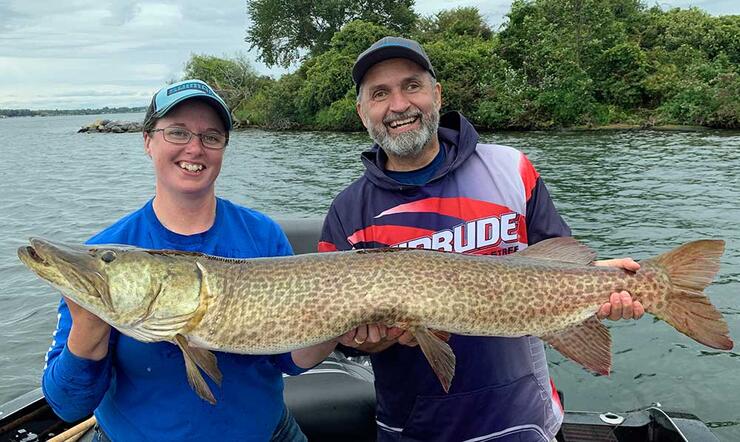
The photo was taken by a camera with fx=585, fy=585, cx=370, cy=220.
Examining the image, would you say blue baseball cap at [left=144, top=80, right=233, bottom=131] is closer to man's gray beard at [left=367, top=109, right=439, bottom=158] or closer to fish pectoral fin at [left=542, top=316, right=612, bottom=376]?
man's gray beard at [left=367, top=109, right=439, bottom=158]

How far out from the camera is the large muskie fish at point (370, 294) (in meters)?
2.31

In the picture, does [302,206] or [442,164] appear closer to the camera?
[442,164]

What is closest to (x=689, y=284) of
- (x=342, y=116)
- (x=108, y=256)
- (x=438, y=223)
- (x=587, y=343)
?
(x=587, y=343)

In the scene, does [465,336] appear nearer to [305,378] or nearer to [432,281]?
[432,281]

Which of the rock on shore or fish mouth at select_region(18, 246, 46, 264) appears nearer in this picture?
fish mouth at select_region(18, 246, 46, 264)

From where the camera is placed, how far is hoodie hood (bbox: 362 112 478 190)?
9.50 feet

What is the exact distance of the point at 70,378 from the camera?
2232 millimetres

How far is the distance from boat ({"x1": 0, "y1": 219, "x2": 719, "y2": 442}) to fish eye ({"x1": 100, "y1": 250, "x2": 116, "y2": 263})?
5.65 ft

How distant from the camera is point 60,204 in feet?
55.1

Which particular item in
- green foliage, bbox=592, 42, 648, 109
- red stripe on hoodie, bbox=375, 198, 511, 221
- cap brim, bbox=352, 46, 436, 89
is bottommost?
red stripe on hoodie, bbox=375, 198, 511, 221

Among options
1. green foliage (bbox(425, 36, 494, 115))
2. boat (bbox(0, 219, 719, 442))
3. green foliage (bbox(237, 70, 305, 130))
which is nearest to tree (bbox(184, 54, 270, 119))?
green foliage (bbox(237, 70, 305, 130))

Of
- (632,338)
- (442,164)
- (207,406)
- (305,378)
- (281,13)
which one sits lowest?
(632,338)

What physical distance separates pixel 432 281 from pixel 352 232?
56cm

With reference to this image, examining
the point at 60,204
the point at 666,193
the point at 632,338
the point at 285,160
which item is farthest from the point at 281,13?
the point at 632,338
